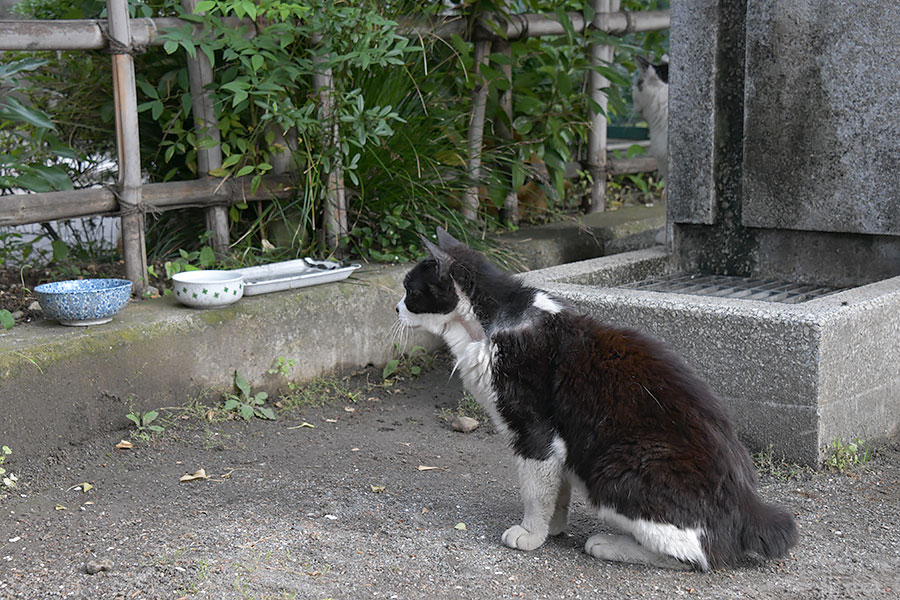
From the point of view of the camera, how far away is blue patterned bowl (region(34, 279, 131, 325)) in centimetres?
362

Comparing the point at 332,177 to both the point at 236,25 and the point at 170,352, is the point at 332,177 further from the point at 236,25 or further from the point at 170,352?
the point at 170,352

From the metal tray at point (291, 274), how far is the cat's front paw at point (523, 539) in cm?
187

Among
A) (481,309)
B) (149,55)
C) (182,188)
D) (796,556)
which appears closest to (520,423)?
(481,309)

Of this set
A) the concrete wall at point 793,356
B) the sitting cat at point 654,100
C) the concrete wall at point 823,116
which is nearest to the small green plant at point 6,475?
the concrete wall at point 793,356

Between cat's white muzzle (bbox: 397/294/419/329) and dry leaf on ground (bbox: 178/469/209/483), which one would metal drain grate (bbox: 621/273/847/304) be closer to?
cat's white muzzle (bbox: 397/294/419/329)

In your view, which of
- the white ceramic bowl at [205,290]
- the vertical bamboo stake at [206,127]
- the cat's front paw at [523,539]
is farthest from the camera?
the vertical bamboo stake at [206,127]

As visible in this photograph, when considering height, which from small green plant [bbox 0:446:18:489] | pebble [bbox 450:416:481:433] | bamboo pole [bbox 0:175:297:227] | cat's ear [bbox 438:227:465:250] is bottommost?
pebble [bbox 450:416:481:433]

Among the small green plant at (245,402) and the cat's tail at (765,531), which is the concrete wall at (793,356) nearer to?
the cat's tail at (765,531)

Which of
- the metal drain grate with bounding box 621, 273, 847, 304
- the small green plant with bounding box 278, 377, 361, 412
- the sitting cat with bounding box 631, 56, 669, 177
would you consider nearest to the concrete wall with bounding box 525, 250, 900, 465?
the metal drain grate with bounding box 621, 273, 847, 304

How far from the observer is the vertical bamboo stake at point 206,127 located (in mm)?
4426

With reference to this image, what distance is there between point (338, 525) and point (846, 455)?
76.2 inches

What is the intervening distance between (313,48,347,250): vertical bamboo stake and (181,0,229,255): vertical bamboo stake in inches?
20.1

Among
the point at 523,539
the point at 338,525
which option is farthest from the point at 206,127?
the point at 523,539

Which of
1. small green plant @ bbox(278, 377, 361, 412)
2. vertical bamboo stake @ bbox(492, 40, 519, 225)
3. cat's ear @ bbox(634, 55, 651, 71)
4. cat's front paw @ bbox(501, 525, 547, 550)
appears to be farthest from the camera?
cat's ear @ bbox(634, 55, 651, 71)
